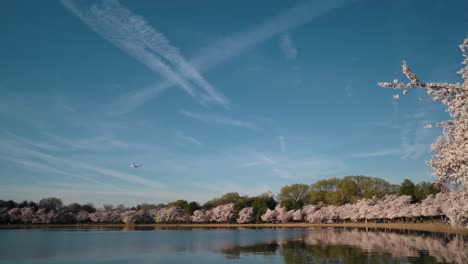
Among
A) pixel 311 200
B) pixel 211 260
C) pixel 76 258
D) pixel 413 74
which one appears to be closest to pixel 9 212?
pixel 311 200

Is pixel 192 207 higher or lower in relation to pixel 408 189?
lower

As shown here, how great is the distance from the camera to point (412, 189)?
9794 centimetres

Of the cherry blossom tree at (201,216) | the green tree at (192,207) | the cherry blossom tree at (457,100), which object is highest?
the cherry blossom tree at (457,100)

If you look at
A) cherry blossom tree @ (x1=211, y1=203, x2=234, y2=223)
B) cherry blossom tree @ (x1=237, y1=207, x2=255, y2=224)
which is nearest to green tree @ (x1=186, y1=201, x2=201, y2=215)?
cherry blossom tree @ (x1=211, y1=203, x2=234, y2=223)

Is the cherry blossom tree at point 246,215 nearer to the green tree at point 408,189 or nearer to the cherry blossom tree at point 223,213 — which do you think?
the cherry blossom tree at point 223,213

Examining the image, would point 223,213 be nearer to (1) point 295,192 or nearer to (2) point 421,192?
(1) point 295,192

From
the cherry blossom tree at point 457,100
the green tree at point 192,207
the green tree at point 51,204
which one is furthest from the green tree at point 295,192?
the cherry blossom tree at point 457,100

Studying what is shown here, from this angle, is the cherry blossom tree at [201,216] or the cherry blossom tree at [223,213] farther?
the cherry blossom tree at [201,216]

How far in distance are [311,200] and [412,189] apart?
39381 millimetres

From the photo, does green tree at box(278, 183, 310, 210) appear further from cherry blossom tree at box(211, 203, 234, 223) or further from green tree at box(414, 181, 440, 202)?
green tree at box(414, 181, 440, 202)

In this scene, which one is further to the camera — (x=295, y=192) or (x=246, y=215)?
(x=295, y=192)

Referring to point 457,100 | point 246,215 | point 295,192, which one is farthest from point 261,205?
point 457,100

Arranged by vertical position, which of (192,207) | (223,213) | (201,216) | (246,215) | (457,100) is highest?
(457,100)

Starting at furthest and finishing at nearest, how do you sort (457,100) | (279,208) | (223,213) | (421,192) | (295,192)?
(295,192) < (223,213) < (279,208) < (421,192) < (457,100)
